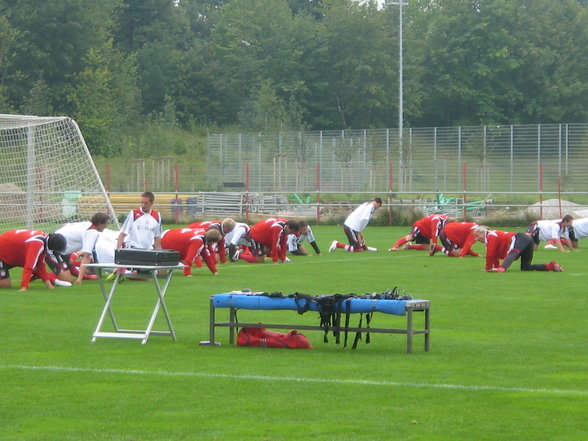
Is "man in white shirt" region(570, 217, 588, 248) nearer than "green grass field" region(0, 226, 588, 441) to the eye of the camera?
No

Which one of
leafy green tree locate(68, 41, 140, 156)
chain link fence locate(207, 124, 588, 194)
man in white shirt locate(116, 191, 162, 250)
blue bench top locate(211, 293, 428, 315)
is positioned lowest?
blue bench top locate(211, 293, 428, 315)

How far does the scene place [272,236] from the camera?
25.0m

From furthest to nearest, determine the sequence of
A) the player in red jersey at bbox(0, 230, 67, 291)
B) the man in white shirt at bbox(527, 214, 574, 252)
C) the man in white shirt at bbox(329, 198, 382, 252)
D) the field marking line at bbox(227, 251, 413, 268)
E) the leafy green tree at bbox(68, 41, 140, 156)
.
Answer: the leafy green tree at bbox(68, 41, 140, 156) → the man in white shirt at bbox(329, 198, 382, 252) → the man in white shirt at bbox(527, 214, 574, 252) → the field marking line at bbox(227, 251, 413, 268) → the player in red jersey at bbox(0, 230, 67, 291)

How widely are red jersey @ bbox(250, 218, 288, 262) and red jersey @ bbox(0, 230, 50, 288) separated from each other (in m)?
7.19

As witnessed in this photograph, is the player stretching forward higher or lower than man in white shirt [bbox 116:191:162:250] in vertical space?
lower

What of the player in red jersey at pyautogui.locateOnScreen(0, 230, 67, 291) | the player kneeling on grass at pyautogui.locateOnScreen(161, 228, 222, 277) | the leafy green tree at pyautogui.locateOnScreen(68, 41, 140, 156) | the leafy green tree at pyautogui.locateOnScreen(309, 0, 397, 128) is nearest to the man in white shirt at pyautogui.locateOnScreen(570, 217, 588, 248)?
the player kneeling on grass at pyautogui.locateOnScreen(161, 228, 222, 277)

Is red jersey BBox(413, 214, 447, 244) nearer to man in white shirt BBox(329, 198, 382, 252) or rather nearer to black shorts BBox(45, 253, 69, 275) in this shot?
man in white shirt BBox(329, 198, 382, 252)

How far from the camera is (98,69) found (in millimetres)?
65188

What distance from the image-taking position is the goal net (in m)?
28.1

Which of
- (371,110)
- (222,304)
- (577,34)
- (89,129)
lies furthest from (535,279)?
(577,34)

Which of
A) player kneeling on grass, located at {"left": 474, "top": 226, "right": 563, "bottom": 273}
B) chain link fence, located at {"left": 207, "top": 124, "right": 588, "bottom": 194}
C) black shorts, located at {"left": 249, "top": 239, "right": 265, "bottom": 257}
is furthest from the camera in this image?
chain link fence, located at {"left": 207, "top": 124, "right": 588, "bottom": 194}

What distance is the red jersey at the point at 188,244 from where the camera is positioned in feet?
66.9

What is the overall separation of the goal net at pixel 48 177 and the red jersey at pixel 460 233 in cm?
768

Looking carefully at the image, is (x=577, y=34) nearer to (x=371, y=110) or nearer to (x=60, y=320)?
(x=371, y=110)
